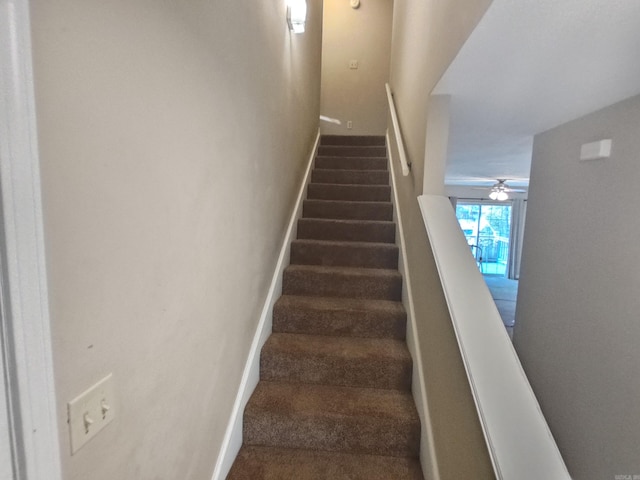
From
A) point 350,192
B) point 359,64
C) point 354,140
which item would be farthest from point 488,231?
point 350,192

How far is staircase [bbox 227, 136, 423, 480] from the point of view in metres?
1.51

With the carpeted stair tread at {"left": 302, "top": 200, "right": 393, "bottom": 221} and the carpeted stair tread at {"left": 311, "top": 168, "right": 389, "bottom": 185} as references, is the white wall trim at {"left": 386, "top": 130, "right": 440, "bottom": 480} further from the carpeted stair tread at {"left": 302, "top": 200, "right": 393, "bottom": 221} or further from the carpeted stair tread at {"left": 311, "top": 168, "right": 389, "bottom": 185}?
the carpeted stair tread at {"left": 311, "top": 168, "right": 389, "bottom": 185}

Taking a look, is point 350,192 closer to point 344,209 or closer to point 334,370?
point 344,209

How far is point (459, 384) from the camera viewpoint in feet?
3.68

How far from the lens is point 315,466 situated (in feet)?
4.77

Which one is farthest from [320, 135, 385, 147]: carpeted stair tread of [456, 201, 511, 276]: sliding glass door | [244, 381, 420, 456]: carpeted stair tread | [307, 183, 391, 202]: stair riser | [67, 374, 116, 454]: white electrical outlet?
[456, 201, 511, 276]: sliding glass door

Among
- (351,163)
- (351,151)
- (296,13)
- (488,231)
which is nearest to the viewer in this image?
(296,13)

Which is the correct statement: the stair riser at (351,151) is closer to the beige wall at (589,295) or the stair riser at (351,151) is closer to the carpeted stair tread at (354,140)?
→ the carpeted stair tread at (354,140)

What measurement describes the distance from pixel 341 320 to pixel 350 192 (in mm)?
1471

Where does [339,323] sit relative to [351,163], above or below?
below

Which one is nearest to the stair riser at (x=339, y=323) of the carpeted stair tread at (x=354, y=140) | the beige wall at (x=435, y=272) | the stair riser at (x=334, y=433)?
the beige wall at (x=435, y=272)

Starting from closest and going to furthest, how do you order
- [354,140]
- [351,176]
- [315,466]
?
[315,466] < [351,176] < [354,140]

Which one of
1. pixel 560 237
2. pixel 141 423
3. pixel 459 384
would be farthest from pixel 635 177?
pixel 141 423

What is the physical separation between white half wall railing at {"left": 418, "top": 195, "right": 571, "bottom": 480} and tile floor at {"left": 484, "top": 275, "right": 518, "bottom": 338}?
17.0 feet
